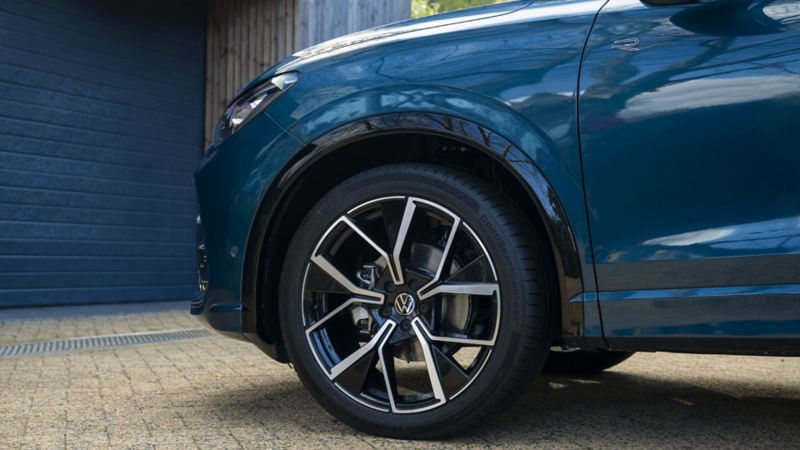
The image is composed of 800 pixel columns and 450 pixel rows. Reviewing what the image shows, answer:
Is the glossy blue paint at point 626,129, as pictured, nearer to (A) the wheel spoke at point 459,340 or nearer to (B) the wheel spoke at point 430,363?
(A) the wheel spoke at point 459,340

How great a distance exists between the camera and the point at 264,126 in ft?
9.43

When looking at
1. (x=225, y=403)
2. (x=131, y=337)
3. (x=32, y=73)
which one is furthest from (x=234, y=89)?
(x=225, y=403)

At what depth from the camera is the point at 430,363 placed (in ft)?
8.34

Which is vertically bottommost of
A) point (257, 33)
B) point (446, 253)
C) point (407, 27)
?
point (446, 253)

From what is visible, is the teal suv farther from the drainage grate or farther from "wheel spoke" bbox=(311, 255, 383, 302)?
the drainage grate

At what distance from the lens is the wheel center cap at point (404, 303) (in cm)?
261

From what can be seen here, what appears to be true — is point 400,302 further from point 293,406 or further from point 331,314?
→ point 293,406

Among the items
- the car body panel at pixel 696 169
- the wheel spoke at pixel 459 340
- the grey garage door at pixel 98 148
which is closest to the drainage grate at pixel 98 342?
the grey garage door at pixel 98 148

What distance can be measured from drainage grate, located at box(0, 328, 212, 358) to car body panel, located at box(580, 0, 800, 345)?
412 centimetres

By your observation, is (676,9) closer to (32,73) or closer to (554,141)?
(554,141)

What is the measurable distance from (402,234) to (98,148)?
22.5 ft

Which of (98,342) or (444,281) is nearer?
(444,281)

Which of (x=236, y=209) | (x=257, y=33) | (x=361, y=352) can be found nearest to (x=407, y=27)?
(x=236, y=209)

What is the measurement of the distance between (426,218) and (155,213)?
7.13 m
